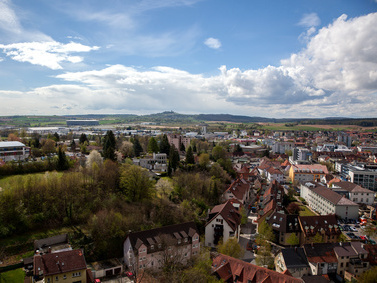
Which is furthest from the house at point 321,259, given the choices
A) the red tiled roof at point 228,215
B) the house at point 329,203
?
the house at point 329,203

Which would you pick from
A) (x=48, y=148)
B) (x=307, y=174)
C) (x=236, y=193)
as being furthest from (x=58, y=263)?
(x=307, y=174)

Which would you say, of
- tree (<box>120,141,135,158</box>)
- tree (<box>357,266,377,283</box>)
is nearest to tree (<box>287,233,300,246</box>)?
tree (<box>357,266,377,283</box>)

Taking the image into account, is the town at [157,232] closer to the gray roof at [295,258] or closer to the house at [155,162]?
the gray roof at [295,258]

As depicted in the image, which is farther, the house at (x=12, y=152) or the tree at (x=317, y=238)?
the house at (x=12, y=152)

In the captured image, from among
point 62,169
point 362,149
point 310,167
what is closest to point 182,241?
point 62,169

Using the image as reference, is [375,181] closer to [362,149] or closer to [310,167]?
[310,167]

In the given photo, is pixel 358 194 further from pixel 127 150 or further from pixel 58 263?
pixel 58 263
